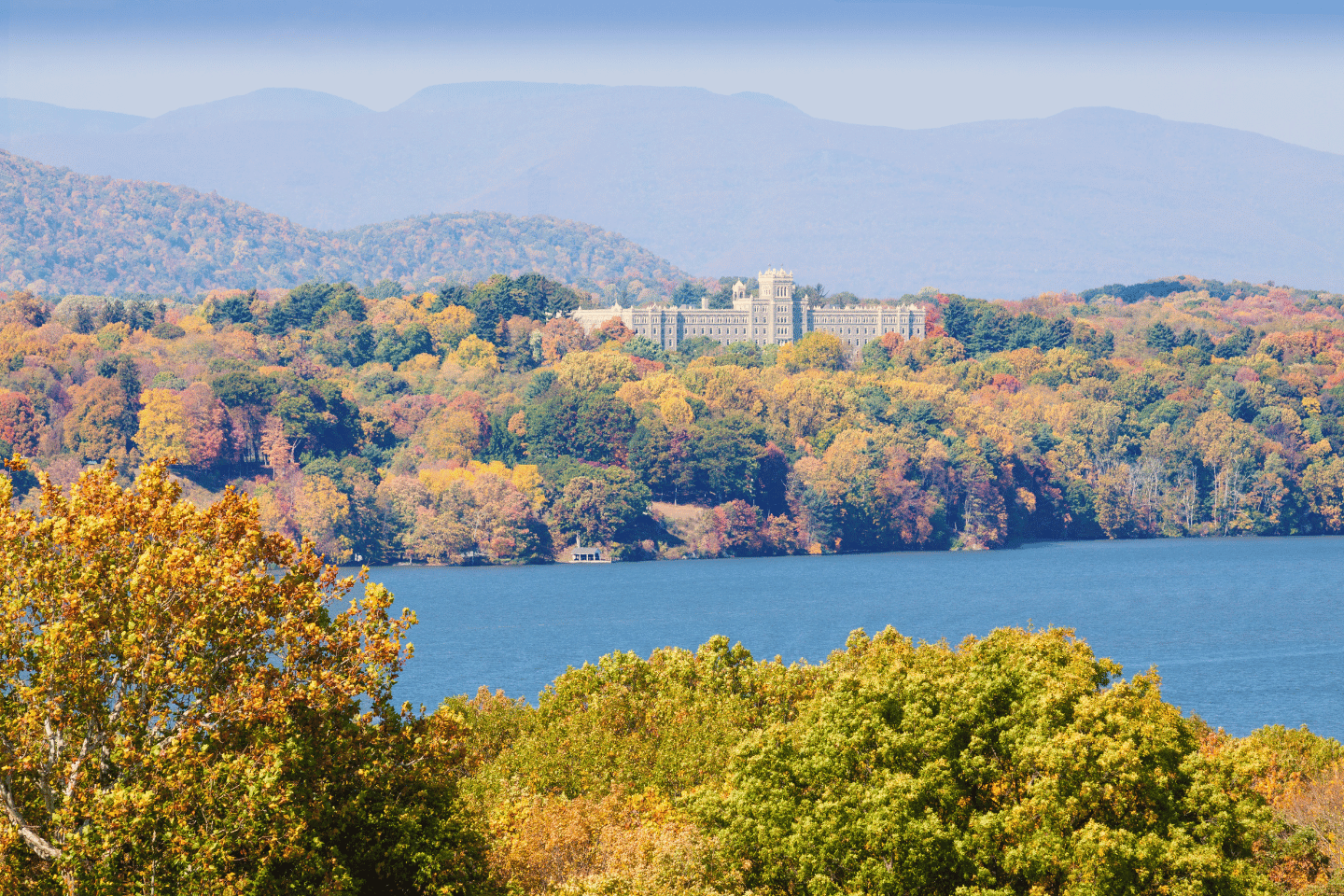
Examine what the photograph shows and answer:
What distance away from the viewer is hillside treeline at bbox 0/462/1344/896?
16.7m

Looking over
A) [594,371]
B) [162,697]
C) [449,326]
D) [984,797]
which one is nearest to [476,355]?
[449,326]

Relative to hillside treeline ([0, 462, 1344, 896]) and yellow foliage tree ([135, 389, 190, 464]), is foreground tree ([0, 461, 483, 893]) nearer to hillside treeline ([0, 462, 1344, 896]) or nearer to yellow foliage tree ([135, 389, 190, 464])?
hillside treeline ([0, 462, 1344, 896])

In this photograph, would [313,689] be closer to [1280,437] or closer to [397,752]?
[397,752]

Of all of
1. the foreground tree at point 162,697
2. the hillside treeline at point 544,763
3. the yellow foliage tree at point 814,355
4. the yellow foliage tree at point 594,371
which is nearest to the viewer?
the foreground tree at point 162,697

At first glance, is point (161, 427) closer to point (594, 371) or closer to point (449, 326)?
point (594, 371)

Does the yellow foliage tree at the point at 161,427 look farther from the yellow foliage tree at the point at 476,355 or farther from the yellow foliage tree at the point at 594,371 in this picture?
the yellow foliage tree at the point at 476,355

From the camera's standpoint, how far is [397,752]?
2019 cm

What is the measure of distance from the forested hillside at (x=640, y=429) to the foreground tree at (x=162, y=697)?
7916cm

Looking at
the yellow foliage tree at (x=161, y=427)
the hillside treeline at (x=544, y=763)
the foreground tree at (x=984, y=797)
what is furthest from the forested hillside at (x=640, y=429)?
the foreground tree at (x=984, y=797)

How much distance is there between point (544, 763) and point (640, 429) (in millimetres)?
89648

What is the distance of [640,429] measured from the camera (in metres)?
118

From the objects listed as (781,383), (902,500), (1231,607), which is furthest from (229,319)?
(1231,607)

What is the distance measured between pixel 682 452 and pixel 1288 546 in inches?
1695

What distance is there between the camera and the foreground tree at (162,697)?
16.4 metres
